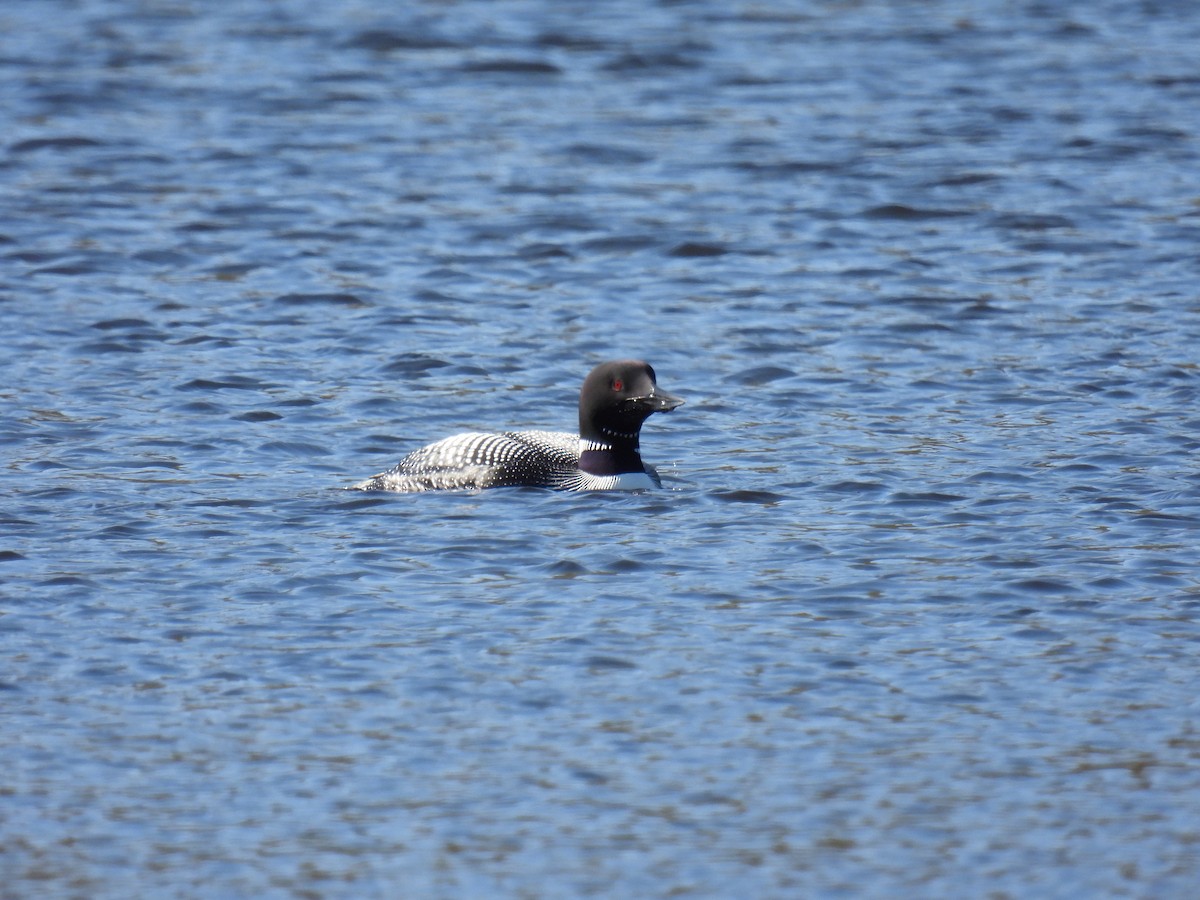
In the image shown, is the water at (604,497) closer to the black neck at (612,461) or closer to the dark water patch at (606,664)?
the dark water patch at (606,664)

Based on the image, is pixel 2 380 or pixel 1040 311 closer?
pixel 2 380

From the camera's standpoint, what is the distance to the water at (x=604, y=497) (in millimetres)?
5969

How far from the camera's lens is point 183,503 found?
9.11 m

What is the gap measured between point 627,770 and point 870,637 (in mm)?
1473

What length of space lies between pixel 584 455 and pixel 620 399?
12.4 inches

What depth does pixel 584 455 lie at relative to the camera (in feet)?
31.2

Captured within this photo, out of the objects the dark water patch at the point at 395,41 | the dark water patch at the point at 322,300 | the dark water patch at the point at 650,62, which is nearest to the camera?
the dark water patch at the point at 322,300

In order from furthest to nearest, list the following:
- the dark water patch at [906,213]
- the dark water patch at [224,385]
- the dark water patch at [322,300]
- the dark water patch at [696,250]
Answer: the dark water patch at [906,213] → the dark water patch at [696,250] → the dark water patch at [322,300] → the dark water patch at [224,385]

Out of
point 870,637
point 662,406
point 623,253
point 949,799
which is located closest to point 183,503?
point 662,406

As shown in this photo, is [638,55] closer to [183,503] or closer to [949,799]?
[183,503]

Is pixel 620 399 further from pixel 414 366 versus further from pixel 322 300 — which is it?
pixel 322 300

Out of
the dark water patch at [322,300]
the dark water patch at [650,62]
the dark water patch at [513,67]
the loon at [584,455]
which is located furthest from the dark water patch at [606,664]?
the dark water patch at [650,62]

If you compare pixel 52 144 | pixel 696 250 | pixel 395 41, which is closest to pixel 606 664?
pixel 696 250

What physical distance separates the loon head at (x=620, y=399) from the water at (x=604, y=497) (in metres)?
0.37
